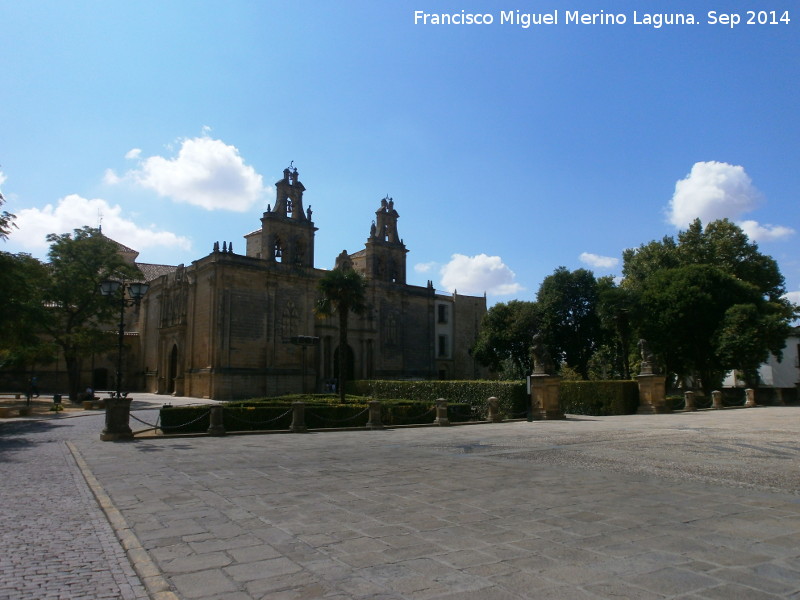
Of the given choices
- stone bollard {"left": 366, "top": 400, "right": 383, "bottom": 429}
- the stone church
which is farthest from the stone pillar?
the stone church

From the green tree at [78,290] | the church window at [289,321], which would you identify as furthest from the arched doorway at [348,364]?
the green tree at [78,290]

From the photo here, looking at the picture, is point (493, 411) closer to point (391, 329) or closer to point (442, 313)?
point (391, 329)

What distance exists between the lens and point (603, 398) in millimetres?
28125

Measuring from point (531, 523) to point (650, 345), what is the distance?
36.5 metres

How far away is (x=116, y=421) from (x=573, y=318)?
126ft

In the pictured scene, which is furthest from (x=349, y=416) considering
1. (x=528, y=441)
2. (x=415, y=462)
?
(x=415, y=462)

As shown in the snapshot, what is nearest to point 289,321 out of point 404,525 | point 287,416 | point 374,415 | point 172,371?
point 172,371

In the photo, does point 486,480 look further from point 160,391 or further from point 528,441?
point 160,391

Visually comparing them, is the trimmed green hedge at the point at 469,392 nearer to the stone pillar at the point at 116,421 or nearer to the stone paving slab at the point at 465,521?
the stone pillar at the point at 116,421

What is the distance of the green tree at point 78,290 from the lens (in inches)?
1318

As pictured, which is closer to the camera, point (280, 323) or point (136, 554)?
point (136, 554)

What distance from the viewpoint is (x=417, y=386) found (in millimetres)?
33031

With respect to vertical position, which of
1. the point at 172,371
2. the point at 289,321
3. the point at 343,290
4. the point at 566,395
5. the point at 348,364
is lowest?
the point at 566,395

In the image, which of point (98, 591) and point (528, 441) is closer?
point (98, 591)
